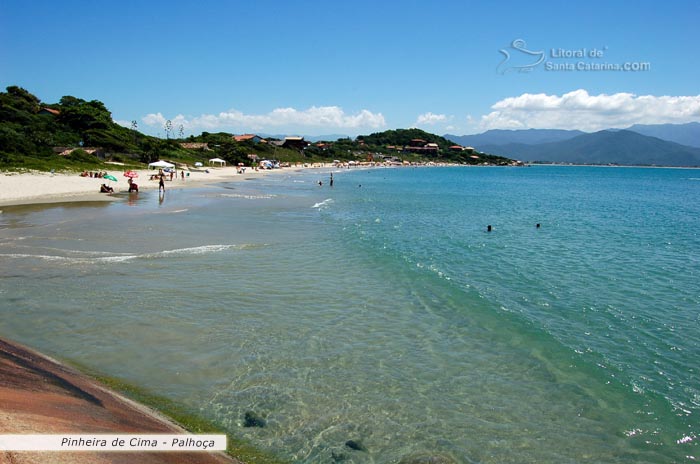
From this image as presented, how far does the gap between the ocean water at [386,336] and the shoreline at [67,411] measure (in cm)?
87

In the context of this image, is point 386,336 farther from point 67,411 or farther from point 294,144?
point 294,144

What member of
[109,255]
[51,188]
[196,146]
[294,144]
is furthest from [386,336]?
[294,144]

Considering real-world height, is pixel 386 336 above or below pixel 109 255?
below

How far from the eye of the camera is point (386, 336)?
35.8ft

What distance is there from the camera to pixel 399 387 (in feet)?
28.1

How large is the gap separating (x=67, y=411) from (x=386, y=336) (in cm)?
678

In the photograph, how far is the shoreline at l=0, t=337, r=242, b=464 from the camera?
4675 mm

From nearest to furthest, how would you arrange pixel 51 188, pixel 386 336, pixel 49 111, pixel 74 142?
1. pixel 386 336
2. pixel 51 188
3. pixel 74 142
4. pixel 49 111

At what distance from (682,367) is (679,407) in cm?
200

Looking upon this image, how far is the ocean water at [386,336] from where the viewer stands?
7.29m

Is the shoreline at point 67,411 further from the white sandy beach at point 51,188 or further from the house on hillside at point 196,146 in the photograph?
the house on hillside at point 196,146

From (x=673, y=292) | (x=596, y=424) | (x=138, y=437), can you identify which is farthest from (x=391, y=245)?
(x=138, y=437)

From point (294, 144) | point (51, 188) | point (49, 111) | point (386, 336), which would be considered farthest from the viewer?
point (294, 144)

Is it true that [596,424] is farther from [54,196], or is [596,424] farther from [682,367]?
[54,196]
